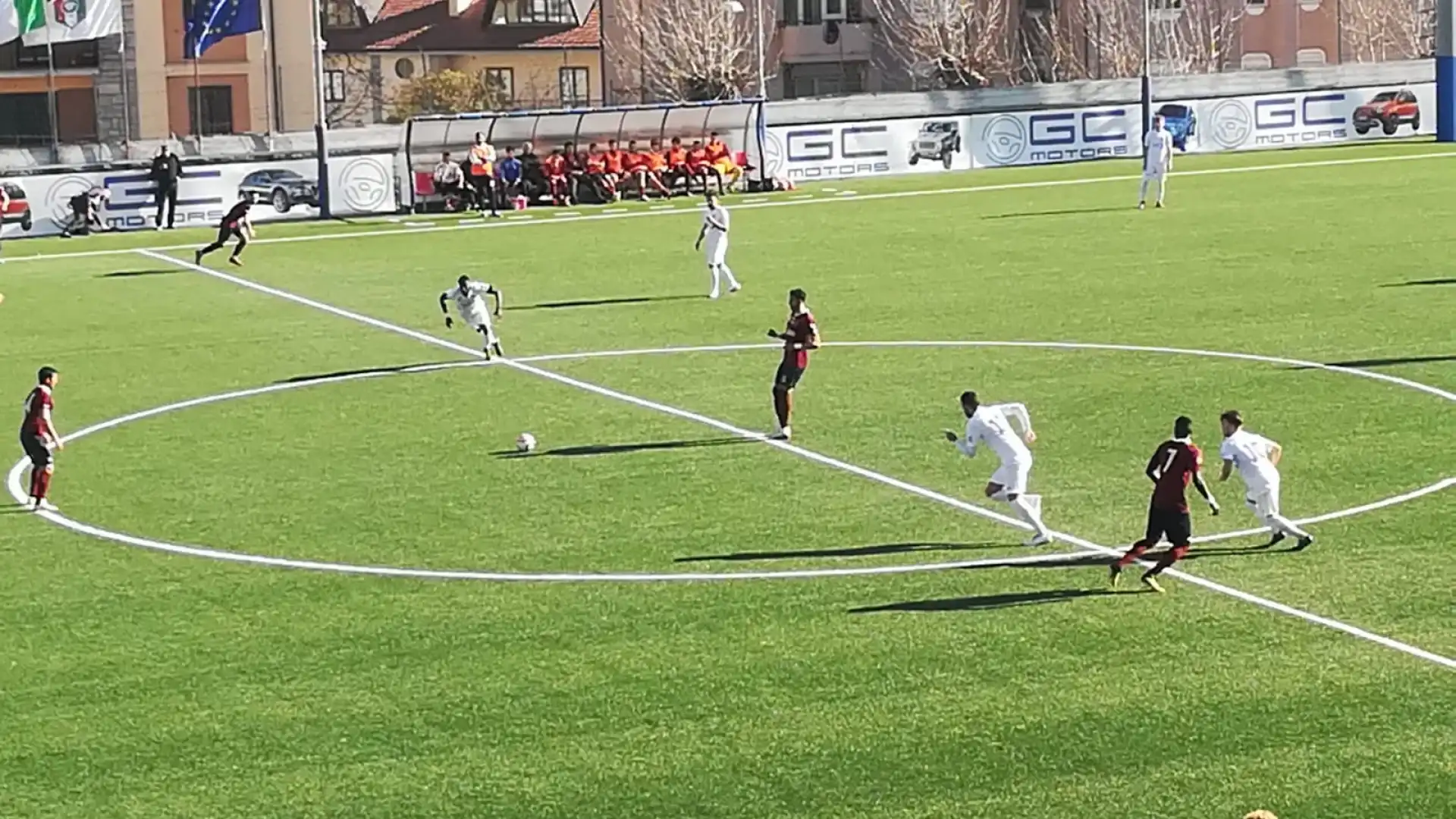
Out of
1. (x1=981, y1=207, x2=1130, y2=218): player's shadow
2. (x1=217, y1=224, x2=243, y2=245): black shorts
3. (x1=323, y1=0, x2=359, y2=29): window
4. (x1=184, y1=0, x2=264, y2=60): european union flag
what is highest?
(x1=323, y1=0, x2=359, y2=29): window

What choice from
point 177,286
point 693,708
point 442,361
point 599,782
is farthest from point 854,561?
point 177,286

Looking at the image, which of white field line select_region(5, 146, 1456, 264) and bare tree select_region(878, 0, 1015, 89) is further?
bare tree select_region(878, 0, 1015, 89)

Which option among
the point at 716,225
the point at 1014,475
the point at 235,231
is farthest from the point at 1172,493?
the point at 235,231

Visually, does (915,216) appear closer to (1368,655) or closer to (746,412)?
(746,412)

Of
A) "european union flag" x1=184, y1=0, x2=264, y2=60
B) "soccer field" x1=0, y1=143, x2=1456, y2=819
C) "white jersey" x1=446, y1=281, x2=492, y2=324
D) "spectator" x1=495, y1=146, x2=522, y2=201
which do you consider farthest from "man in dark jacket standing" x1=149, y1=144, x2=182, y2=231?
"white jersey" x1=446, y1=281, x2=492, y2=324

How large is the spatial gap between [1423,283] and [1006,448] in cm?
2087

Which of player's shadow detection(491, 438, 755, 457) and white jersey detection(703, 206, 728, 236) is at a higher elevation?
white jersey detection(703, 206, 728, 236)

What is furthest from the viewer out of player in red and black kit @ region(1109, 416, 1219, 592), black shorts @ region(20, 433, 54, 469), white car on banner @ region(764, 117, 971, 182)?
white car on banner @ region(764, 117, 971, 182)

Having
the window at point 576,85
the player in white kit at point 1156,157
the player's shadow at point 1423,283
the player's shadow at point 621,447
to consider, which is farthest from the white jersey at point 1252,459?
the window at point 576,85

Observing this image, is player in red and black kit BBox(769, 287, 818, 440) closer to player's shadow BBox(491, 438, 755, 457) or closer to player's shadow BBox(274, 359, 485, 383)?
player's shadow BBox(491, 438, 755, 457)

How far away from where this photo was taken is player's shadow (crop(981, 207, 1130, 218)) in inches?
2120

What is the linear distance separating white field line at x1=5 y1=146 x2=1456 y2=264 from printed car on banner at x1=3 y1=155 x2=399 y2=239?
399 cm

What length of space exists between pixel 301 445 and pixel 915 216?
2854cm

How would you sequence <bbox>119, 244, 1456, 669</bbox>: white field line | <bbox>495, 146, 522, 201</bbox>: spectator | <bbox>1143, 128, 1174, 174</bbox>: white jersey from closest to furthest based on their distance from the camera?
<bbox>119, 244, 1456, 669</bbox>: white field line → <bbox>1143, 128, 1174, 174</bbox>: white jersey → <bbox>495, 146, 522, 201</bbox>: spectator
